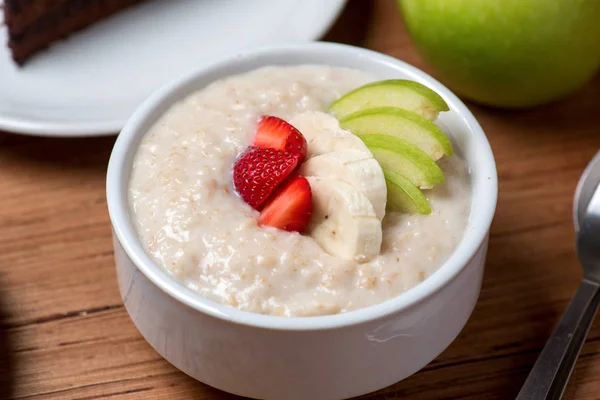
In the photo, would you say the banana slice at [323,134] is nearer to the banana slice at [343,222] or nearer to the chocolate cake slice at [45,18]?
the banana slice at [343,222]

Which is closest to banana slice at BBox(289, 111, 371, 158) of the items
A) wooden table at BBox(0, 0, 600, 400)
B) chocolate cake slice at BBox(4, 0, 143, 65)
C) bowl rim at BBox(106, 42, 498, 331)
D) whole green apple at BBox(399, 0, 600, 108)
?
bowl rim at BBox(106, 42, 498, 331)

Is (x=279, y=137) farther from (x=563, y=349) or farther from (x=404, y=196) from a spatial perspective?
(x=563, y=349)

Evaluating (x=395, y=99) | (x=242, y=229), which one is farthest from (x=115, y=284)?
(x=395, y=99)

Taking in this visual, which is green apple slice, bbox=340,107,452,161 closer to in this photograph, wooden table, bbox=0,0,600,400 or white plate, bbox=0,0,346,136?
wooden table, bbox=0,0,600,400

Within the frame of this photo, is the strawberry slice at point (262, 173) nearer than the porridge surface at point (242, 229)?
No

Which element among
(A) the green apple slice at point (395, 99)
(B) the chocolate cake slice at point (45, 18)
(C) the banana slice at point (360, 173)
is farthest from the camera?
(B) the chocolate cake slice at point (45, 18)

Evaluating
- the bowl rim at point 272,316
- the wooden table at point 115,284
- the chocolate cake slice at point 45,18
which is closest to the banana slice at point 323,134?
the bowl rim at point 272,316
